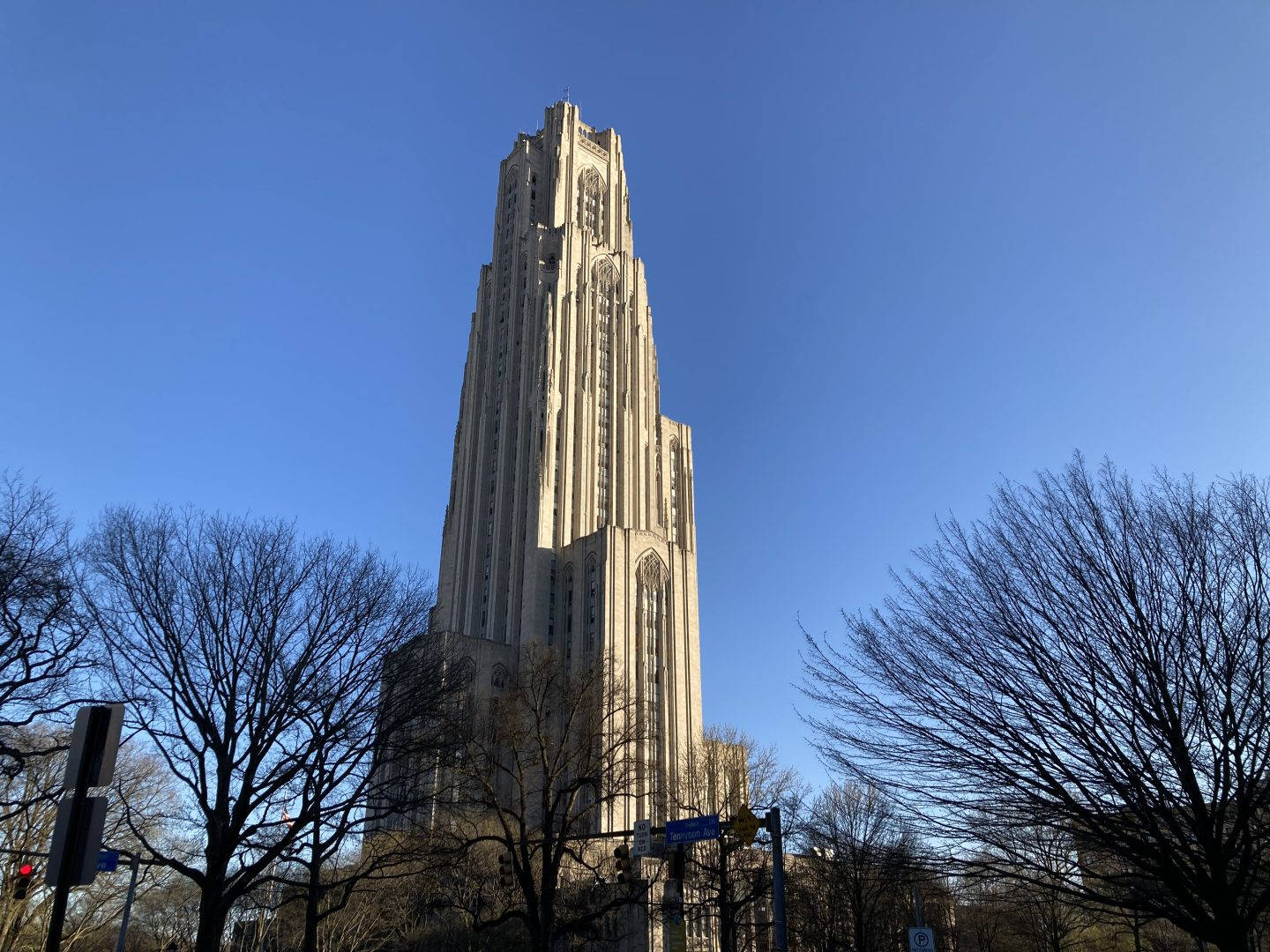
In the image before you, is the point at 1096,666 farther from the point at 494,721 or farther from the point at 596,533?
the point at 596,533

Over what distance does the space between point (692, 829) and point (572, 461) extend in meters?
67.4

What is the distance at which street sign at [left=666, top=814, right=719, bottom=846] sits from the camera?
19734 millimetres

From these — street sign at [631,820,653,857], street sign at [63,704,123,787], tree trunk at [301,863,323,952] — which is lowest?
tree trunk at [301,863,323,952]

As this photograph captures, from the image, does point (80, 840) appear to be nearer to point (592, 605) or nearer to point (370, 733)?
point (370, 733)

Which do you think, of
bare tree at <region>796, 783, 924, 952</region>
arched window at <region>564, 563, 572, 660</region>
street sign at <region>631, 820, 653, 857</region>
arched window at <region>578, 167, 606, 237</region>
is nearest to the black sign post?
street sign at <region>631, 820, 653, 857</region>

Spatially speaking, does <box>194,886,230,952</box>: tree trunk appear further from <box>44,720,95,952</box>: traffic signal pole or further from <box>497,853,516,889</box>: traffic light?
<box>44,720,95,952</box>: traffic signal pole

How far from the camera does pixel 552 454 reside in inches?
3378

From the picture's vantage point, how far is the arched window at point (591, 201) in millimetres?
104062

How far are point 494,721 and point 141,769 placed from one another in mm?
15902

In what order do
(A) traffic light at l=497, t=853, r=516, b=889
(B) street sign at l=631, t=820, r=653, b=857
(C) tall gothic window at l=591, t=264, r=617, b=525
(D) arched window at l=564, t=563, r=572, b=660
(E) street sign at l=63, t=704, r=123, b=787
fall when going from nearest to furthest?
(E) street sign at l=63, t=704, r=123, b=787
(B) street sign at l=631, t=820, r=653, b=857
(A) traffic light at l=497, t=853, r=516, b=889
(D) arched window at l=564, t=563, r=572, b=660
(C) tall gothic window at l=591, t=264, r=617, b=525

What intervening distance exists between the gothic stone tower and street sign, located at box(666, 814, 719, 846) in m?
45.5

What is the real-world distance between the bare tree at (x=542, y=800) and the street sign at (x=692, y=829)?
9.54 ft

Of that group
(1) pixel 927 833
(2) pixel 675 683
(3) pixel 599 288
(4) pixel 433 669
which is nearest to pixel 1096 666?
(1) pixel 927 833

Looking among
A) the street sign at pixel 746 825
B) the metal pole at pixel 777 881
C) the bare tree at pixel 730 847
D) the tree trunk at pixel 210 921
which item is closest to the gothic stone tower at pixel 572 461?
the bare tree at pixel 730 847
